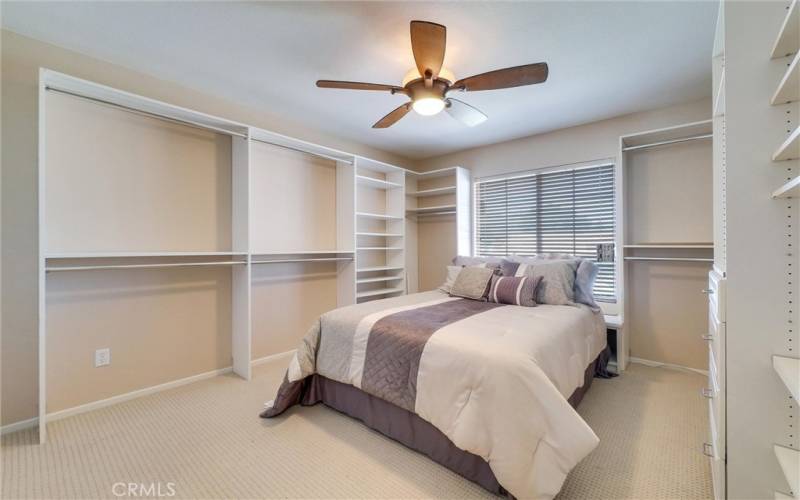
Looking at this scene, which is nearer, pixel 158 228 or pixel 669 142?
pixel 158 228

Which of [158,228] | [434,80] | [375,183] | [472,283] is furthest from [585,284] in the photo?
[158,228]

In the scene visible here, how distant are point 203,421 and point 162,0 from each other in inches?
101

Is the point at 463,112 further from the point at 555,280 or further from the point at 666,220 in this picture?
the point at 666,220

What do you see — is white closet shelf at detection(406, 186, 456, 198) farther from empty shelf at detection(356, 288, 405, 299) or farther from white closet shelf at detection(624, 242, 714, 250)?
white closet shelf at detection(624, 242, 714, 250)

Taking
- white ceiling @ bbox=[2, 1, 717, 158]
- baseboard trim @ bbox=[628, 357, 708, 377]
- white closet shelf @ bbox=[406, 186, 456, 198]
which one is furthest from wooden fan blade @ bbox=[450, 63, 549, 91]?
baseboard trim @ bbox=[628, 357, 708, 377]

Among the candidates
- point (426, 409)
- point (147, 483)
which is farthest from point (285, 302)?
point (426, 409)

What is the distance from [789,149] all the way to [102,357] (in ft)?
12.7

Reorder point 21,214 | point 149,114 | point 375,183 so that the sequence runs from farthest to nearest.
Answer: point 375,183 < point 149,114 < point 21,214

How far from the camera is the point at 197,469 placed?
1.75m

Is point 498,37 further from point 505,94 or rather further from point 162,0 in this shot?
point 162,0

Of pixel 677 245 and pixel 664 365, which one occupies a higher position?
pixel 677 245

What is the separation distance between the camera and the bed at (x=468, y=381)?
1.42 m

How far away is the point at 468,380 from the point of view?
160 centimetres

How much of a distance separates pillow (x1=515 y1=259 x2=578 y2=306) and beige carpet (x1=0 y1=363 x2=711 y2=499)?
2.64ft
